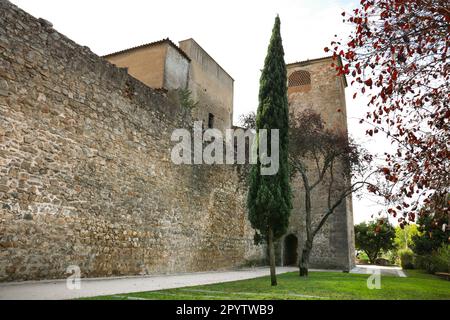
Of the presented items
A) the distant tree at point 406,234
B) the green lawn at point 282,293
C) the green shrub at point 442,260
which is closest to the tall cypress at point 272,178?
the green lawn at point 282,293

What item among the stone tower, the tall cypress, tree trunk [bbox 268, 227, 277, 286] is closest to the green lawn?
tree trunk [bbox 268, 227, 277, 286]

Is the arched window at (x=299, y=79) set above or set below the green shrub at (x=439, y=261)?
above

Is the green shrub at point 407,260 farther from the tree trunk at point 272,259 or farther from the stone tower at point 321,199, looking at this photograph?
the tree trunk at point 272,259

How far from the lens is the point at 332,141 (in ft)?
45.1

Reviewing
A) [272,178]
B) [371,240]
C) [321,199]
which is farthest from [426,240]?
[272,178]

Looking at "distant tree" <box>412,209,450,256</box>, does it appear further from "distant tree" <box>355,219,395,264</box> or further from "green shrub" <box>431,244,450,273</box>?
"distant tree" <box>355,219,395,264</box>

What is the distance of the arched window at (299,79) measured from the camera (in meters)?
22.1

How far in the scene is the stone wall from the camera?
6.36 metres

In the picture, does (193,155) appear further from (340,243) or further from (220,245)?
(340,243)

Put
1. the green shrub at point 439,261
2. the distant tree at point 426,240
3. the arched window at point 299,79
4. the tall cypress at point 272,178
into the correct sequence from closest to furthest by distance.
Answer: the tall cypress at point 272,178, the green shrub at point 439,261, the distant tree at point 426,240, the arched window at point 299,79

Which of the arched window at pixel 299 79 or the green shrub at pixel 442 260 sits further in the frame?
the arched window at pixel 299 79

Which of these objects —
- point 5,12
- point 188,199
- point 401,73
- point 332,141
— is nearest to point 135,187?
point 188,199

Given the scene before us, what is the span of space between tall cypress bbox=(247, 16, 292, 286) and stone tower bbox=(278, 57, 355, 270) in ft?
27.8
